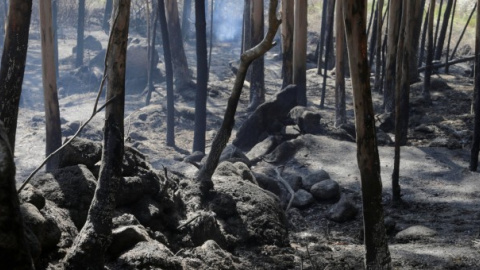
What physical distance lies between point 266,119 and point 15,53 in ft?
31.0

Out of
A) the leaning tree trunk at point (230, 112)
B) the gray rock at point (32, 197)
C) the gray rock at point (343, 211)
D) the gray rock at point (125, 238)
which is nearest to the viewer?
the gray rock at point (32, 197)

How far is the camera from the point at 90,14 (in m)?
42.4

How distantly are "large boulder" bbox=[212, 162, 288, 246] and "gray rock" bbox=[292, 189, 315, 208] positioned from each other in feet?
6.61

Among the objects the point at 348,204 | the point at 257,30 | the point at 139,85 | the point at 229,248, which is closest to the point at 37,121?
the point at 139,85

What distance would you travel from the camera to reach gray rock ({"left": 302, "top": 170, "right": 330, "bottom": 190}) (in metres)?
12.2

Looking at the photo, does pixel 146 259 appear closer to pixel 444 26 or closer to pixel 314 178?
pixel 314 178

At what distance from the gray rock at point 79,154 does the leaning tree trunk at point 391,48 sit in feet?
34.2

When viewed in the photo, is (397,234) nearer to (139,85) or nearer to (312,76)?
(312,76)

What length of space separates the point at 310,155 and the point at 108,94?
8.98 meters

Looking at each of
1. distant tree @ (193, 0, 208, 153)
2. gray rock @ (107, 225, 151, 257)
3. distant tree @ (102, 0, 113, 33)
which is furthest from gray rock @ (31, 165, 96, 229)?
distant tree @ (102, 0, 113, 33)

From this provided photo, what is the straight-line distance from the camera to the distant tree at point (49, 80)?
48.5 ft

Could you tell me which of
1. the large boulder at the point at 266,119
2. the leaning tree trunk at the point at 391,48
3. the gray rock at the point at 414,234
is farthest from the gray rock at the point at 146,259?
the leaning tree trunk at the point at 391,48

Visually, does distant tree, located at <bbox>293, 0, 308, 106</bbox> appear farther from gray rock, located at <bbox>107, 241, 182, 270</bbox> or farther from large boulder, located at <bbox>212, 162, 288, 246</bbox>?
gray rock, located at <bbox>107, 241, 182, 270</bbox>

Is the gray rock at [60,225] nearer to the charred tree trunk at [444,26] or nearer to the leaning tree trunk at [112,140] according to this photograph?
the leaning tree trunk at [112,140]
